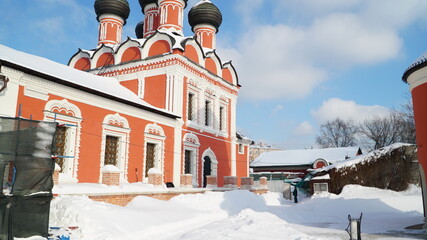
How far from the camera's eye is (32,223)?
630cm

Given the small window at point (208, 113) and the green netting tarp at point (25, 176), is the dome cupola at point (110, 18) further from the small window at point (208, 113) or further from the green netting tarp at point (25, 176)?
the green netting tarp at point (25, 176)

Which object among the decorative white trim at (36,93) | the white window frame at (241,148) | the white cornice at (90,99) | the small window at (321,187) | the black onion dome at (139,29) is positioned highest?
the black onion dome at (139,29)

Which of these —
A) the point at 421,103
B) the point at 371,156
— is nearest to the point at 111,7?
the point at 371,156

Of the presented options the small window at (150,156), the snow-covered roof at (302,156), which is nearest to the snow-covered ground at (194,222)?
the small window at (150,156)

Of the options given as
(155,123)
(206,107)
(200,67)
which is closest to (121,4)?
(200,67)

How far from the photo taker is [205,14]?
74.0 feet

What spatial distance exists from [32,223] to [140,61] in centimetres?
1393

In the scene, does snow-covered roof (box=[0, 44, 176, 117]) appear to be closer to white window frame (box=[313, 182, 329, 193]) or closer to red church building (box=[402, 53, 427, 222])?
white window frame (box=[313, 182, 329, 193])

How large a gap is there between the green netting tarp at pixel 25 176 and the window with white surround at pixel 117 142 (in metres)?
7.12

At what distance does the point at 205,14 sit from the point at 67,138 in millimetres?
13541

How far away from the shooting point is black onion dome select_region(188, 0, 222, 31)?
22562mm

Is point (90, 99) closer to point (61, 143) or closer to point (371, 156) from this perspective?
point (61, 143)

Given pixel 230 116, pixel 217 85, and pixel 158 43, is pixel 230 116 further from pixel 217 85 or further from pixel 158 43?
pixel 158 43

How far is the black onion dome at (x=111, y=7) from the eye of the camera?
2228cm
